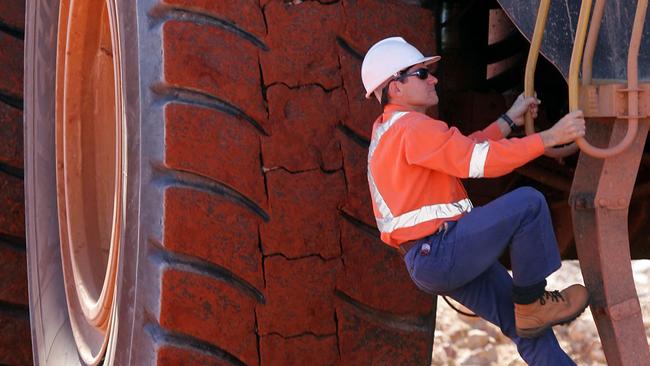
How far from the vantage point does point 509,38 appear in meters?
3.52

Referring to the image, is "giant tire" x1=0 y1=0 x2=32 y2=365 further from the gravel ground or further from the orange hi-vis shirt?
the gravel ground

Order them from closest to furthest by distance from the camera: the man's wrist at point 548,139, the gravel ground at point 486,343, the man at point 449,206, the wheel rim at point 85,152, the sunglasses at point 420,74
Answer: the man's wrist at point 548,139, the man at point 449,206, the sunglasses at point 420,74, the wheel rim at point 85,152, the gravel ground at point 486,343

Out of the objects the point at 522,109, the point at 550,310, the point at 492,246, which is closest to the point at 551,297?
the point at 550,310

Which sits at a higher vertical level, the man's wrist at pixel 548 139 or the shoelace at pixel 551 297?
the man's wrist at pixel 548 139

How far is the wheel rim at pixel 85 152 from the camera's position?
326 cm

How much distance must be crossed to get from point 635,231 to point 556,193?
0.88 feet

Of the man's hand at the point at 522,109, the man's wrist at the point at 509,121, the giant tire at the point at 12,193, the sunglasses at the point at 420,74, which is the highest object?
the sunglasses at the point at 420,74

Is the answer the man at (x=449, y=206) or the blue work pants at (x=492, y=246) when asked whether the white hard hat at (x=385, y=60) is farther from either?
the blue work pants at (x=492, y=246)

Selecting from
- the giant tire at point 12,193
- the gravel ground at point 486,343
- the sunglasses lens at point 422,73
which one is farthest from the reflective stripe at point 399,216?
the gravel ground at point 486,343

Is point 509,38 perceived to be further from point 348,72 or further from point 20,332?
point 20,332

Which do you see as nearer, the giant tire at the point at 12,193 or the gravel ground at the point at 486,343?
the giant tire at the point at 12,193

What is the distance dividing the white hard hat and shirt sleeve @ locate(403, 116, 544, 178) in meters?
0.10

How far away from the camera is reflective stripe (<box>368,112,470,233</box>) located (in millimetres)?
2572

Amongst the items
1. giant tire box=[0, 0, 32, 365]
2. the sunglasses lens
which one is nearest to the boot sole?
the sunglasses lens
